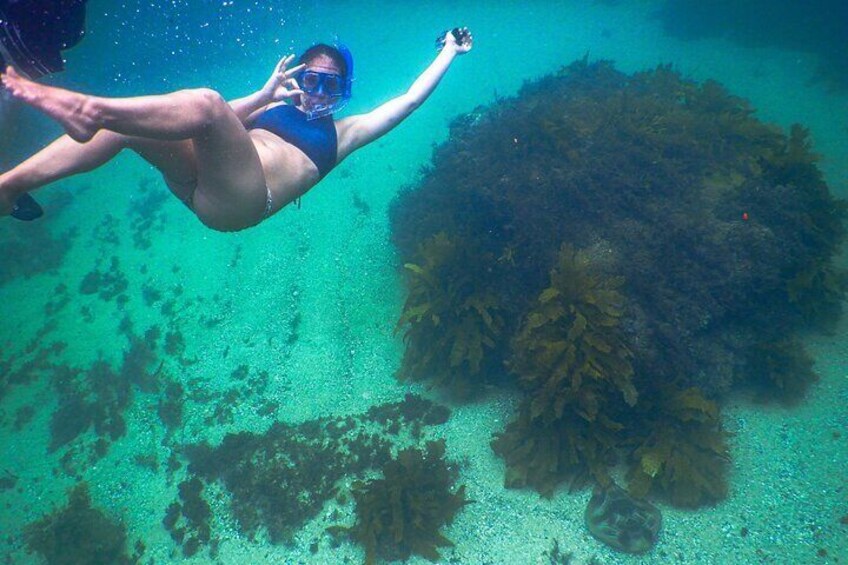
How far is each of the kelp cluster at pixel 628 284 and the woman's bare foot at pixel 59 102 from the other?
5.51 m

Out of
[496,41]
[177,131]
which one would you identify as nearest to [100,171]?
[177,131]

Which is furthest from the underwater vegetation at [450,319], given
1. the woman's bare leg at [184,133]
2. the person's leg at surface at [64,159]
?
the person's leg at surface at [64,159]

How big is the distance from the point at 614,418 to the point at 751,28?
28.9 metres

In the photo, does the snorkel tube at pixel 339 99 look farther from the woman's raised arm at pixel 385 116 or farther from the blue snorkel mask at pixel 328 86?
the woman's raised arm at pixel 385 116

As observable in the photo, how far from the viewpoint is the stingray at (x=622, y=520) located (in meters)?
5.54

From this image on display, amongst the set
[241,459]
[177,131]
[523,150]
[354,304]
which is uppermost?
[177,131]

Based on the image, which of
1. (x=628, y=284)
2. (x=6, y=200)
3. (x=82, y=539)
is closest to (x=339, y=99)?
(x=6, y=200)

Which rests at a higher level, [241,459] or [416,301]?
[416,301]

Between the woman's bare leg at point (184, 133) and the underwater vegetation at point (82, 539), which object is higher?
the woman's bare leg at point (184, 133)

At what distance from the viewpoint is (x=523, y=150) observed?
9.30 m

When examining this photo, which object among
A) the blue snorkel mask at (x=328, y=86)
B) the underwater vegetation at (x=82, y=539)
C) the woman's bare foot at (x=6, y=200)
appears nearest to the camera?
the woman's bare foot at (x=6, y=200)

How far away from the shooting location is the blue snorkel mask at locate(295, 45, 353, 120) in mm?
4629

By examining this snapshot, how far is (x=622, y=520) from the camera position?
5641 mm

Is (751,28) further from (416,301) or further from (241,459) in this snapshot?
(241,459)
